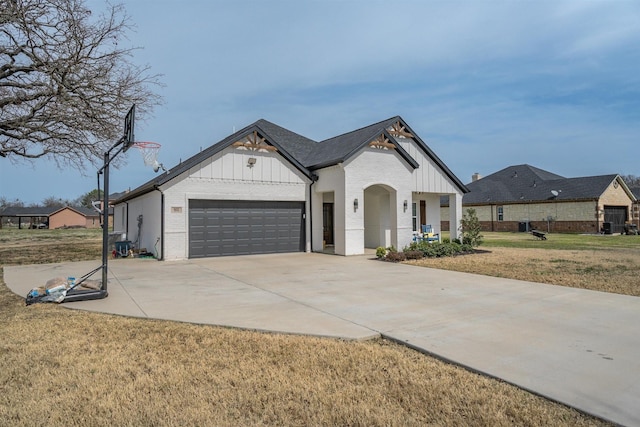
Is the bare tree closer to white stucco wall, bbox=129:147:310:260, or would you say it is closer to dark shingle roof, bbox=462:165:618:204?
white stucco wall, bbox=129:147:310:260

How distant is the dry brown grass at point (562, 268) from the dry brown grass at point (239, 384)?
6.60 m

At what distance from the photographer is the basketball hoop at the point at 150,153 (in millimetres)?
13016

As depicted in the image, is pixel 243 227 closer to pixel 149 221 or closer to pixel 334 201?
pixel 334 201

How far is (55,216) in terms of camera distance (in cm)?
7162

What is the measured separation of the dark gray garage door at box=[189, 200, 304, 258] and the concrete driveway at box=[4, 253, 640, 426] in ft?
12.0

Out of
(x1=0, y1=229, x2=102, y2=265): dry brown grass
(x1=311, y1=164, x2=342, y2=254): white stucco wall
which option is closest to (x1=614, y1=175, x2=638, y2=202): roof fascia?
(x1=311, y1=164, x2=342, y2=254): white stucco wall

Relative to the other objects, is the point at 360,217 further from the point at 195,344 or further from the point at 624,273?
the point at 195,344

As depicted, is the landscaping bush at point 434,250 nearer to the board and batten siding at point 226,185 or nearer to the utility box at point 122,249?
the board and batten siding at point 226,185

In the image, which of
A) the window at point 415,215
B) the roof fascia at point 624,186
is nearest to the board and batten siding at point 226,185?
the window at point 415,215

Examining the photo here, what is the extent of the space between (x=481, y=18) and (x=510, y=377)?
1024 centimetres

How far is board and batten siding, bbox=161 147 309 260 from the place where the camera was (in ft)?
48.0

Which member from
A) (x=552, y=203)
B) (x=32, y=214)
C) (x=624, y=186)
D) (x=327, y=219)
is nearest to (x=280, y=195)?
(x=327, y=219)

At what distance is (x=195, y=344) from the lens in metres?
4.89

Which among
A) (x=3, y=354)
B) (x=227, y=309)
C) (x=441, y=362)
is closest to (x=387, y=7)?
(x=227, y=309)
